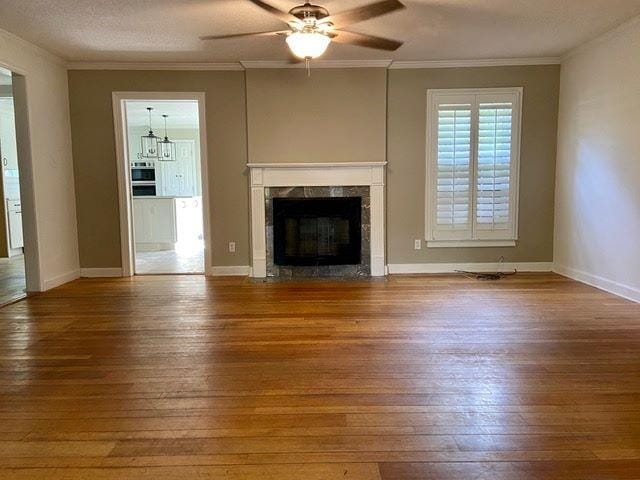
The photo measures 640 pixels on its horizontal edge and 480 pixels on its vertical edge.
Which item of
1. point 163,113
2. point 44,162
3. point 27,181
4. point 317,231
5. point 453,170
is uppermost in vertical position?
point 163,113

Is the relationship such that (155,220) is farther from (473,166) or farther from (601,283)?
(601,283)

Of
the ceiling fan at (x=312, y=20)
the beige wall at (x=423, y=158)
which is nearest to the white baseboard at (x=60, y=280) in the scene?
the ceiling fan at (x=312, y=20)

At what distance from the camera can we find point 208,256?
5.52 metres

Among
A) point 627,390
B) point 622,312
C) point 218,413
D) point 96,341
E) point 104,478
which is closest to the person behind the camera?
point 104,478

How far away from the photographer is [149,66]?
5246mm

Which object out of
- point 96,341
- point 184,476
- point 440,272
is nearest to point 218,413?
point 184,476

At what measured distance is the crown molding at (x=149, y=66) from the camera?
5215 millimetres

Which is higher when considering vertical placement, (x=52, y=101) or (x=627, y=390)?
(x=52, y=101)

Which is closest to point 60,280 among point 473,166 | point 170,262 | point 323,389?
point 170,262

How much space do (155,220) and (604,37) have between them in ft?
22.5

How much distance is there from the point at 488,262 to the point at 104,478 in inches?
193

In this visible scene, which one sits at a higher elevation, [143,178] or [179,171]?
[179,171]

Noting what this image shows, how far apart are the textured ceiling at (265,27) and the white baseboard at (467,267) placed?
2472 mm

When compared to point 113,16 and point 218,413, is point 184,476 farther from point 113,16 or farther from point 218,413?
point 113,16
